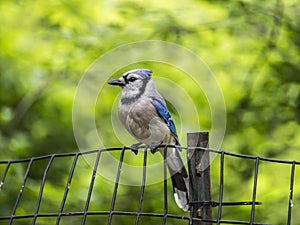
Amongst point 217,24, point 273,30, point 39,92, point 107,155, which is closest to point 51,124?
point 39,92

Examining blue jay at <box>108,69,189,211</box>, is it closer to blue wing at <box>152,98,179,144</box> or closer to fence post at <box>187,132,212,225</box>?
blue wing at <box>152,98,179,144</box>

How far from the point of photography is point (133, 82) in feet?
12.6

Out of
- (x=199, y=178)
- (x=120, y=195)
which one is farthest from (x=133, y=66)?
(x=199, y=178)

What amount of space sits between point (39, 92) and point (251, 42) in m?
1.96

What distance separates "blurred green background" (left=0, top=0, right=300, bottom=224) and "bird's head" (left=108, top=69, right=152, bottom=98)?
4.15ft

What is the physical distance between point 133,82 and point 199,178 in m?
1.16

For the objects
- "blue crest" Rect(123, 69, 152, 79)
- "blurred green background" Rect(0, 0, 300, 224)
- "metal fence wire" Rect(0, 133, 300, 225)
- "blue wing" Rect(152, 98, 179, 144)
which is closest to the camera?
"blue crest" Rect(123, 69, 152, 79)

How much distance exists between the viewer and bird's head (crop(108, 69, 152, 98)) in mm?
3807

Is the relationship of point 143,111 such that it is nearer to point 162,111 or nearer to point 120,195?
point 162,111

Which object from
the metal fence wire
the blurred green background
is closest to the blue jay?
the metal fence wire

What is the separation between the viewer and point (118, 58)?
5430mm

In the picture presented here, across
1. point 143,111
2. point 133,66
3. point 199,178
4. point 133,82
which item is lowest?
point 199,178

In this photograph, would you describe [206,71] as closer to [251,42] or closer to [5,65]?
[251,42]

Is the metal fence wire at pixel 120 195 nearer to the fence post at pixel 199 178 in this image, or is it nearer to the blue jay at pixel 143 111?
the blue jay at pixel 143 111
